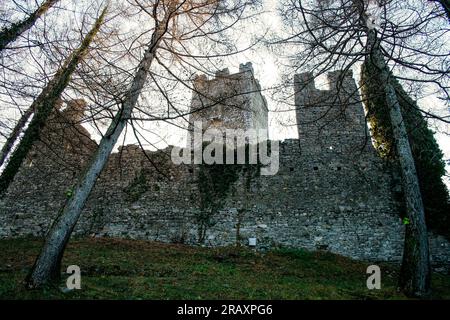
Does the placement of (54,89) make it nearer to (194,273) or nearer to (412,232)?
(194,273)

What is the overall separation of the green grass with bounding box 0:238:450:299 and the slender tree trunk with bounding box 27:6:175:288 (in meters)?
0.27

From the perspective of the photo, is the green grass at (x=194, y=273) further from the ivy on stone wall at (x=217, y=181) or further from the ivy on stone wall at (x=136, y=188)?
the ivy on stone wall at (x=136, y=188)

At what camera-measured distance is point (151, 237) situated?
961 centimetres

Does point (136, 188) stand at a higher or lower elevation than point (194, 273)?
higher

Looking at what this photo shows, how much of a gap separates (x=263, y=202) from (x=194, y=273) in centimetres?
420

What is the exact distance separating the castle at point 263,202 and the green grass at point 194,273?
2.19 feet

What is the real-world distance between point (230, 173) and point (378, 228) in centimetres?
497

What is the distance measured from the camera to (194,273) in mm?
6184

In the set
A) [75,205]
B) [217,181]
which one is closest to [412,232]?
[75,205]

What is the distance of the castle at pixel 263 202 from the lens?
8.96 metres

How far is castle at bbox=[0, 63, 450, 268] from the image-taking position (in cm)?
896

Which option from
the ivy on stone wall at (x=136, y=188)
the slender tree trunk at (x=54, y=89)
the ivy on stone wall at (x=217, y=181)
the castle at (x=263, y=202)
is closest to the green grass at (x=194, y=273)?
the castle at (x=263, y=202)
